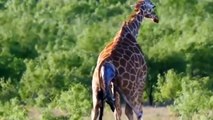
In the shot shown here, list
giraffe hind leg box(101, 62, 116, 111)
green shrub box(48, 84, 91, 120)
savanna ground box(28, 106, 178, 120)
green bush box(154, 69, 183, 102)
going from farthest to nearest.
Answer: green bush box(154, 69, 183, 102) → savanna ground box(28, 106, 178, 120) → green shrub box(48, 84, 91, 120) → giraffe hind leg box(101, 62, 116, 111)

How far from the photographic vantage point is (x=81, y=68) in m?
26.3

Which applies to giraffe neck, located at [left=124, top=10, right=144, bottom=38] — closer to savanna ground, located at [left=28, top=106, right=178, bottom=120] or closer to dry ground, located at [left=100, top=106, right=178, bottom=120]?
savanna ground, located at [left=28, top=106, right=178, bottom=120]

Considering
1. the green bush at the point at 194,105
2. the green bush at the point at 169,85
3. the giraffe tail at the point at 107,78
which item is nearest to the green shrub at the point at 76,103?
the green bush at the point at 194,105

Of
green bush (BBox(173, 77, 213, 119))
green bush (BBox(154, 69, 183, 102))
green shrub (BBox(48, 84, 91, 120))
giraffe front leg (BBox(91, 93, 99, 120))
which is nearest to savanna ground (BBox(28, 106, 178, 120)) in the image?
green bush (BBox(154, 69, 183, 102))

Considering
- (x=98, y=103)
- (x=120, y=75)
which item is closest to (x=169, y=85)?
(x=120, y=75)

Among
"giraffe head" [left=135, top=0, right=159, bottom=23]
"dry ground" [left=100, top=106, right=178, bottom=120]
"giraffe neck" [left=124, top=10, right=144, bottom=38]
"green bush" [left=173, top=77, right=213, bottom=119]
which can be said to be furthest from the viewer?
"dry ground" [left=100, top=106, right=178, bottom=120]

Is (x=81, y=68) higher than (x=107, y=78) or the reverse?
higher

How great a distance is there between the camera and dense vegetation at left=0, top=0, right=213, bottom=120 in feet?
60.3

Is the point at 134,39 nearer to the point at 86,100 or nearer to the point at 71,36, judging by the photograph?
the point at 86,100

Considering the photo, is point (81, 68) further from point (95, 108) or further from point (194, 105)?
point (95, 108)

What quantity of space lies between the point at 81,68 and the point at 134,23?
17944 mm

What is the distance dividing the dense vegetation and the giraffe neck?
7643 millimetres

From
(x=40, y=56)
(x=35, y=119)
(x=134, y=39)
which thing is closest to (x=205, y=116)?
(x=35, y=119)

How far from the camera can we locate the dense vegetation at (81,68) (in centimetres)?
1839
